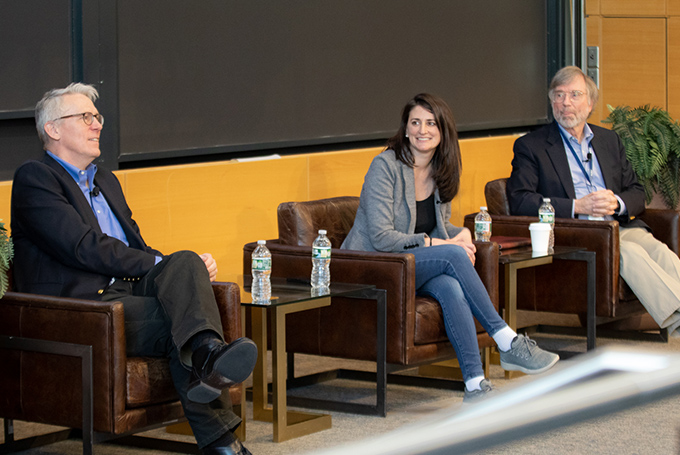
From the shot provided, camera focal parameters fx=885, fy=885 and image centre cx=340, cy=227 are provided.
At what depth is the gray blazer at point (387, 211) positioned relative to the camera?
12.9 ft

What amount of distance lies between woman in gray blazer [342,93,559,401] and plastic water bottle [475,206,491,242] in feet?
1.35

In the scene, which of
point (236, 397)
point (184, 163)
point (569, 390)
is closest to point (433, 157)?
point (184, 163)

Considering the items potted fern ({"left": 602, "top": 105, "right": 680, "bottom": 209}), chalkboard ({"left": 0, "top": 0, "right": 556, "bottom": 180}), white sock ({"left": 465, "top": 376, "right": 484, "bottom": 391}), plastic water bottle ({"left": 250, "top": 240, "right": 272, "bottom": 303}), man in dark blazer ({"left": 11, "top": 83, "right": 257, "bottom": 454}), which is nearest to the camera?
man in dark blazer ({"left": 11, "top": 83, "right": 257, "bottom": 454})

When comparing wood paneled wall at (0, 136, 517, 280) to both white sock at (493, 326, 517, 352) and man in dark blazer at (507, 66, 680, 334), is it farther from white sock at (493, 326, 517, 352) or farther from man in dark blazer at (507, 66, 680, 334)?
white sock at (493, 326, 517, 352)

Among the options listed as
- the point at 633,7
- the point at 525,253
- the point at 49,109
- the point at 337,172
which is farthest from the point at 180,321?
the point at 633,7

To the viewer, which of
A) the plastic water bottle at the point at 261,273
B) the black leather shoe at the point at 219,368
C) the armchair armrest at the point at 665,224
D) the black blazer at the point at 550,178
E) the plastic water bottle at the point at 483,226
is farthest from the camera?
the armchair armrest at the point at 665,224

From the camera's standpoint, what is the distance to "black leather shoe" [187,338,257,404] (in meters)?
2.62

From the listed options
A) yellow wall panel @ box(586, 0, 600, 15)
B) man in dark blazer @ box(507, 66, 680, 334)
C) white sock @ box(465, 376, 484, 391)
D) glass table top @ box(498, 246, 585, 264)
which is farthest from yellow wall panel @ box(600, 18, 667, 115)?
white sock @ box(465, 376, 484, 391)

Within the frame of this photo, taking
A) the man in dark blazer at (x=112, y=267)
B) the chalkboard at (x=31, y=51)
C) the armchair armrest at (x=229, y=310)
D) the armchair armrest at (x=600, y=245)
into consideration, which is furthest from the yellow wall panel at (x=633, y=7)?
the armchair armrest at (x=229, y=310)

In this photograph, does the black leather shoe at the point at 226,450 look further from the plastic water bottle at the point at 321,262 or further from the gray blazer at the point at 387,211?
the gray blazer at the point at 387,211

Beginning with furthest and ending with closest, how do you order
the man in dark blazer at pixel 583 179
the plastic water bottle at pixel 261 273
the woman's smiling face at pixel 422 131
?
the man in dark blazer at pixel 583 179 → the woman's smiling face at pixel 422 131 → the plastic water bottle at pixel 261 273

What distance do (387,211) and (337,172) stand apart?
1252 mm

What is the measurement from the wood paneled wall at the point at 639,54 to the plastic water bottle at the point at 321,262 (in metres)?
4.45

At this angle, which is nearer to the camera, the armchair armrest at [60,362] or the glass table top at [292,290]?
the armchair armrest at [60,362]
